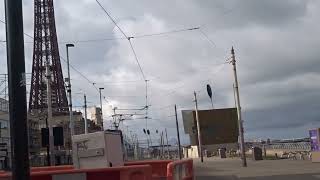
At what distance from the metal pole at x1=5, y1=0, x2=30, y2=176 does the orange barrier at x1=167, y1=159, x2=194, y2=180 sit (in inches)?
186

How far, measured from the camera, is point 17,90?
8.30 m

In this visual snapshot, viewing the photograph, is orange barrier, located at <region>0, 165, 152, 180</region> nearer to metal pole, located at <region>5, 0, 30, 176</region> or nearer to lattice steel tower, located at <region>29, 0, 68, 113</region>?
metal pole, located at <region>5, 0, 30, 176</region>

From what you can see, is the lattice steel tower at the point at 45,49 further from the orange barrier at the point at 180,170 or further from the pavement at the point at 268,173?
the orange barrier at the point at 180,170

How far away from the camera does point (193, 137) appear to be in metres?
108

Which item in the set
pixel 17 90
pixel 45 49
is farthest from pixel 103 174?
pixel 45 49

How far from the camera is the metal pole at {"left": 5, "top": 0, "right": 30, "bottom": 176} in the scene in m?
8.20

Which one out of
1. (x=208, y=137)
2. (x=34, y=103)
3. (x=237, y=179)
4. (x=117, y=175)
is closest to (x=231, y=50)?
(x=237, y=179)

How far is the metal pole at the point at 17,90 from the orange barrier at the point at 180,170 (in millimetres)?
4718

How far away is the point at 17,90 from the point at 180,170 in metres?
6.58

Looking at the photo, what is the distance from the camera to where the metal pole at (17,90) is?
26.9 feet

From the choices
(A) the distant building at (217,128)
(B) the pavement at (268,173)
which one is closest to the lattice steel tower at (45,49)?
(A) the distant building at (217,128)

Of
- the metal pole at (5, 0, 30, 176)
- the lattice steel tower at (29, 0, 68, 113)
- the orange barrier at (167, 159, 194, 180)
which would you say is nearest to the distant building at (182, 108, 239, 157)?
the lattice steel tower at (29, 0, 68, 113)

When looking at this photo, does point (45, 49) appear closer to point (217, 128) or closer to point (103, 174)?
point (217, 128)

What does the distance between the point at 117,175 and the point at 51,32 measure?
9032cm
